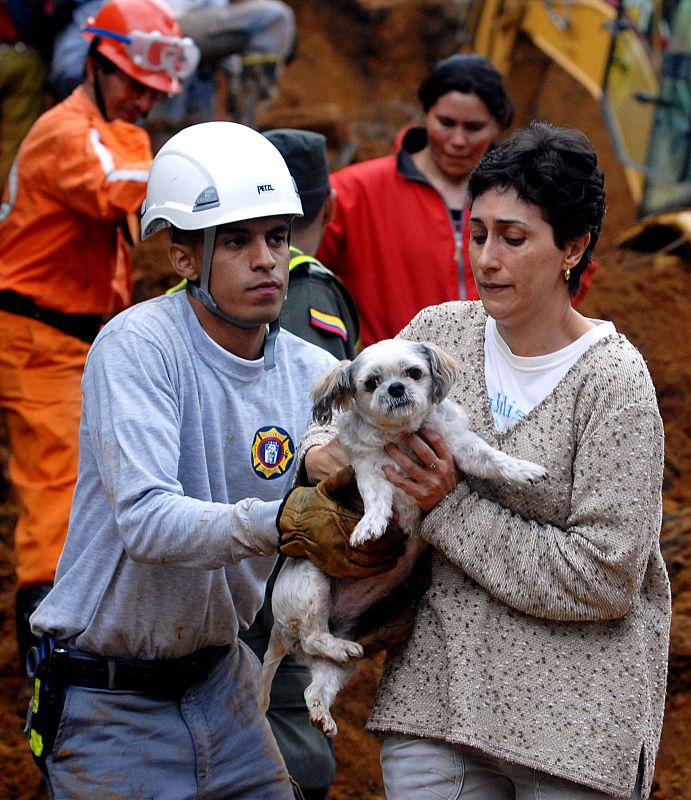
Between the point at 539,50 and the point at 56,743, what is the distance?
11.3m

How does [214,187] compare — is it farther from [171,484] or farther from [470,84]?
[470,84]

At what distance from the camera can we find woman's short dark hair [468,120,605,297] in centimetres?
308

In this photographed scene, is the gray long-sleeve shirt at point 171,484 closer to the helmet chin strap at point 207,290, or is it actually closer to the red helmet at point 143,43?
the helmet chin strap at point 207,290

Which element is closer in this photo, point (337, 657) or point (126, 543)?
point (126, 543)

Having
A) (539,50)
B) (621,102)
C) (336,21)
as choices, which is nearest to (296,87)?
(336,21)

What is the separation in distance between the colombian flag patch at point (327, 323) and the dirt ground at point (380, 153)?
2.69 metres

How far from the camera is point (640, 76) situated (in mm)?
12094

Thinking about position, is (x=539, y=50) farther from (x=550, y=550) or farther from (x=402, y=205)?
(x=550, y=550)

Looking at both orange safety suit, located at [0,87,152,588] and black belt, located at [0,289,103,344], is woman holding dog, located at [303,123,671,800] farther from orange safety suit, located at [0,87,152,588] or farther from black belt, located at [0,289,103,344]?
black belt, located at [0,289,103,344]

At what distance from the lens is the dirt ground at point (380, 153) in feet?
20.7

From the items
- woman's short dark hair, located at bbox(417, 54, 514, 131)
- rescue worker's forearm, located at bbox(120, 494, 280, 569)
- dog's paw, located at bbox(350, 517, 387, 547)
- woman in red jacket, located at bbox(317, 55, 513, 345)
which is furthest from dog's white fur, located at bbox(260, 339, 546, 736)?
woman's short dark hair, located at bbox(417, 54, 514, 131)

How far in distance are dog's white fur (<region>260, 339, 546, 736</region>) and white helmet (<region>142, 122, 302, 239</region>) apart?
523mm

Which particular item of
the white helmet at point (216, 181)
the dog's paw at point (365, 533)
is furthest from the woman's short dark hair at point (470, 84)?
the dog's paw at point (365, 533)

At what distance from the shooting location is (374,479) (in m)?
3.33
